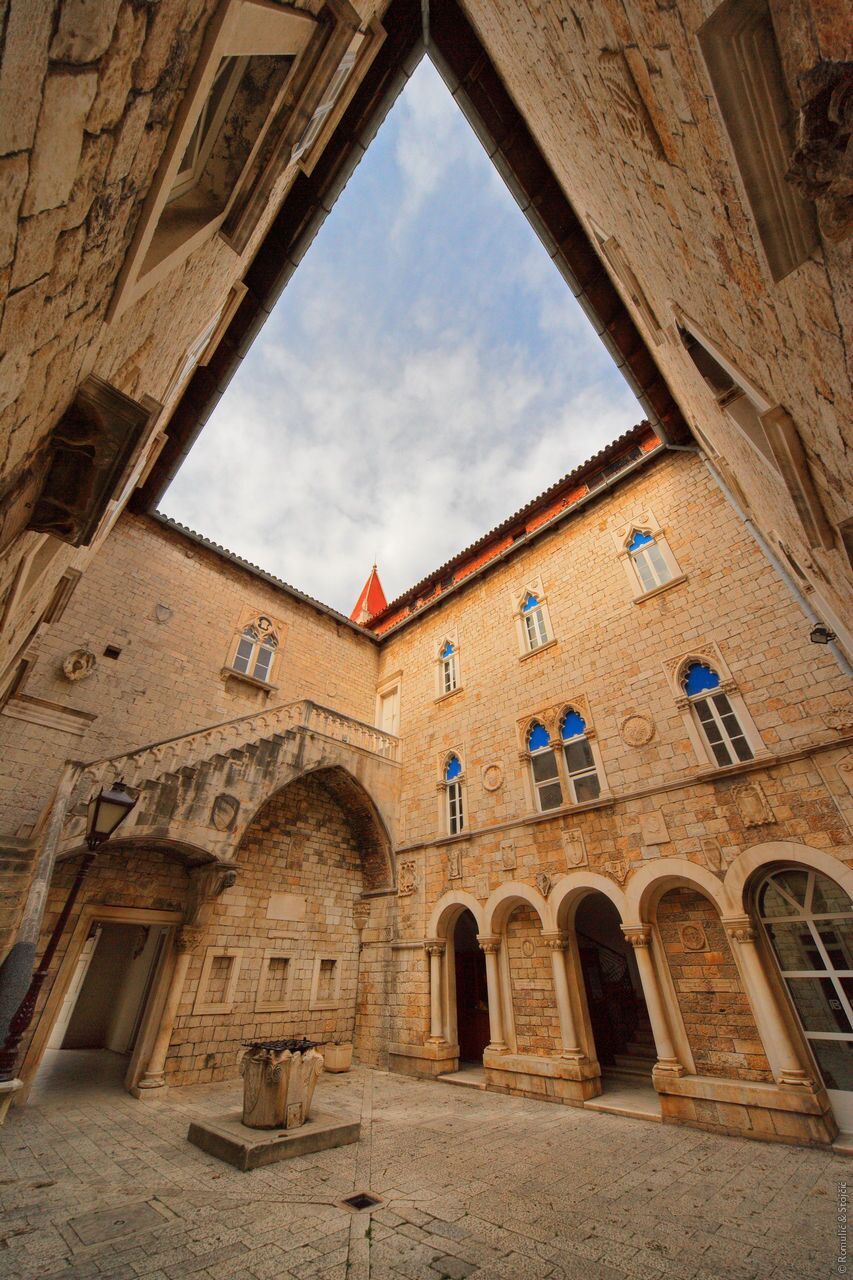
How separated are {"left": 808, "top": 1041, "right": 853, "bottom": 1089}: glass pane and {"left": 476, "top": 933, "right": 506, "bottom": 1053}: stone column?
4700 millimetres

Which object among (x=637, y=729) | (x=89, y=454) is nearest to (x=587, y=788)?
(x=637, y=729)

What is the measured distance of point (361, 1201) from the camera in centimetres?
389

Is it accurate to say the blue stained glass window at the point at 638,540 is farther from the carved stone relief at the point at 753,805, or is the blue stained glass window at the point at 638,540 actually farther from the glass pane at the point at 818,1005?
the glass pane at the point at 818,1005

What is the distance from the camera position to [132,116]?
1.90 m

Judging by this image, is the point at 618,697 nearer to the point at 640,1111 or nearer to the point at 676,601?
the point at 676,601

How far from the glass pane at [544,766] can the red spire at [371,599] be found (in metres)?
15.9

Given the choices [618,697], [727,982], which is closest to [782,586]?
[618,697]

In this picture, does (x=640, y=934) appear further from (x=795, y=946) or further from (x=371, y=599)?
(x=371, y=599)

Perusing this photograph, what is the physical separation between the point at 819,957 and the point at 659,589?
6.06m

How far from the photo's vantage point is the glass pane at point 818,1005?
20.9 feet

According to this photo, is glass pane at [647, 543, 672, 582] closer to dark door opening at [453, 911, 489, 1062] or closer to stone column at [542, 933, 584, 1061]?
stone column at [542, 933, 584, 1061]

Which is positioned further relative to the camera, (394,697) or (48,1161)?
(394,697)

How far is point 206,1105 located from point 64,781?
5.18m

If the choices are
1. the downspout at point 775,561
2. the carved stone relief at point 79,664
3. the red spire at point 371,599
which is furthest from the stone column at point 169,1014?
the red spire at point 371,599
